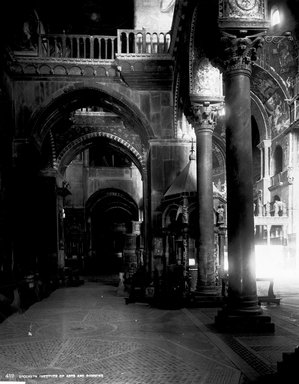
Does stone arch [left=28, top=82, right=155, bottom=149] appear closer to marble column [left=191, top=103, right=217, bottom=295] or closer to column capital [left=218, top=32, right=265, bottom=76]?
marble column [left=191, top=103, right=217, bottom=295]

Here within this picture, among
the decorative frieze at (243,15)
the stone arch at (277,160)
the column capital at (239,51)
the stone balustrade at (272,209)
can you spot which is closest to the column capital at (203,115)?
the column capital at (239,51)

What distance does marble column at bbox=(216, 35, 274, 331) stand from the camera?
7223mm

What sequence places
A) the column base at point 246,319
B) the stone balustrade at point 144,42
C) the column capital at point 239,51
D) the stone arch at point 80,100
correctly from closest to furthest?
the column base at point 246,319 → the column capital at point 239,51 → the stone balustrade at point 144,42 → the stone arch at point 80,100

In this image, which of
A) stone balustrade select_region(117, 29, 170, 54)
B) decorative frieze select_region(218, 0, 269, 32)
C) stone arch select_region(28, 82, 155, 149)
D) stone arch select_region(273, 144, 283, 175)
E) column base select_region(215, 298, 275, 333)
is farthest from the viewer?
stone arch select_region(273, 144, 283, 175)

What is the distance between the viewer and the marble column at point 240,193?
284 inches

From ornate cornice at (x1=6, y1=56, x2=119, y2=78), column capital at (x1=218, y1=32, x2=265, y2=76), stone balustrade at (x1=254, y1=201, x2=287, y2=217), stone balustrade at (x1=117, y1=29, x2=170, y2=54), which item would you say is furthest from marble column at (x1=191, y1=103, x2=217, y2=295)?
stone balustrade at (x1=254, y1=201, x2=287, y2=217)

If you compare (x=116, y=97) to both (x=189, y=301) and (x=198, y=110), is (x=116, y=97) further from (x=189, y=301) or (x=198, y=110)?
(x=189, y=301)

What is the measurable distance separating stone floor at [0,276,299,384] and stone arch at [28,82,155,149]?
708 cm

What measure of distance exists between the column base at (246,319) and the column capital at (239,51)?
12.2 feet

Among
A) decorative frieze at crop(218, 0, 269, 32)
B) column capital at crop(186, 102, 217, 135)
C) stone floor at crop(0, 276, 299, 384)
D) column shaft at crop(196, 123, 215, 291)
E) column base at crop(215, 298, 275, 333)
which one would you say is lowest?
stone floor at crop(0, 276, 299, 384)

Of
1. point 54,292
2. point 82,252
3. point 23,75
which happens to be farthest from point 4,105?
point 82,252

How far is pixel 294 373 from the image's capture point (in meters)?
4.15

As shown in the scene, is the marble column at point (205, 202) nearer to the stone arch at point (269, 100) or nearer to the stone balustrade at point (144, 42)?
the stone balustrade at point (144, 42)

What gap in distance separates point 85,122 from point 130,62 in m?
7.78
